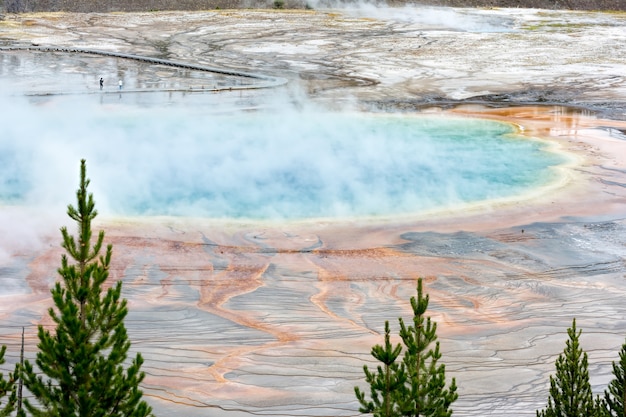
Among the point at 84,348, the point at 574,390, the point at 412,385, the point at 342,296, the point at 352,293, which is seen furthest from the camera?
the point at 352,293

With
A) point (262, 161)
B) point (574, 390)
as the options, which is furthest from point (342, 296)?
point (262, 161)

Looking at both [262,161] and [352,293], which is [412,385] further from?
[262,161]

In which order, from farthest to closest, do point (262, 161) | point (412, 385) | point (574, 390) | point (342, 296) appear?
point (262, 161), point (342, 296), point (574, 390), point (412, 385)

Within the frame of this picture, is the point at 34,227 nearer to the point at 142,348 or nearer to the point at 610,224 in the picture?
the point at 142,348

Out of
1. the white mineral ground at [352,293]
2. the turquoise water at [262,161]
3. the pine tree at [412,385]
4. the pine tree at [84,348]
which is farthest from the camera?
the turquoise water at [262,161]

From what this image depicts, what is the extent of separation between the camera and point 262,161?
21.0 metres

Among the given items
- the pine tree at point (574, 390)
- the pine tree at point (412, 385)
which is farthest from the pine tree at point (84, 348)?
the pine tree at point (574, 390)

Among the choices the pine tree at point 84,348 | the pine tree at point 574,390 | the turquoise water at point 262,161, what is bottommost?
the pine tree at point 574,390

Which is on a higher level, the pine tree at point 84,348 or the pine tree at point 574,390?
the pine tree at point 84,348

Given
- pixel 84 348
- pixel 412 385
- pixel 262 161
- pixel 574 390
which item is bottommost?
pixel 574 390

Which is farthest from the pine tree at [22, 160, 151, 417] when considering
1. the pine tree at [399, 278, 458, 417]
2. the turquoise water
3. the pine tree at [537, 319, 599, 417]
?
the turquoise water

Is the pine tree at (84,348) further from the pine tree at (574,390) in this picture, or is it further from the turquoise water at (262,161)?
the turquoise water at (262,161)

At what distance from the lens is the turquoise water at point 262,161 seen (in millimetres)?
17531

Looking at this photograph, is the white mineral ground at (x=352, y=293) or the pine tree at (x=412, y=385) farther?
the white mineral ground at (x=352, y=293)
